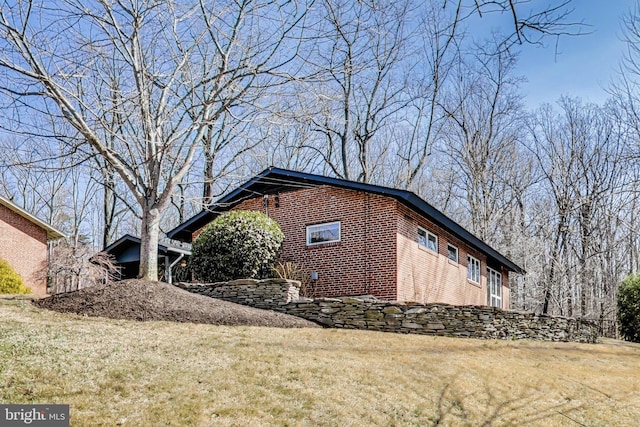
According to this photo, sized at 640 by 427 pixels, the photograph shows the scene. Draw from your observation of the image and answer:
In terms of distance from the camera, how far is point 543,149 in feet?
91.9

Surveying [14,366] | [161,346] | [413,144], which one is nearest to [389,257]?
[161,346]

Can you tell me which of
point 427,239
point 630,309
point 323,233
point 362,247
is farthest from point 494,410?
point 630,309

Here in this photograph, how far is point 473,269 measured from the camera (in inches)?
795

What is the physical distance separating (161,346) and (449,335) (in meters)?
6.68

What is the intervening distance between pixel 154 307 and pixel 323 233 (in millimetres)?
5837

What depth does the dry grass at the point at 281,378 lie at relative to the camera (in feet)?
19.4

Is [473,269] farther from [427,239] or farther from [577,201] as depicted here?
[577,201]

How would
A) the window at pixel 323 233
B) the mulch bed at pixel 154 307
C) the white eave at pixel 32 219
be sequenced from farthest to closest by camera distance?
the white eave at pixel 32 219 → the window at pixel 323 233 → the mulch bed at pixel 154 307

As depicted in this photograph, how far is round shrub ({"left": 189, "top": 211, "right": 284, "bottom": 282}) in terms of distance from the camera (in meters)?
14.3

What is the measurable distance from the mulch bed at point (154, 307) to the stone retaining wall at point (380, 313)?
2.29 ft

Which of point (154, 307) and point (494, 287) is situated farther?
point (494, 287)

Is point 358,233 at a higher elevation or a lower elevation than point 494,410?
higher

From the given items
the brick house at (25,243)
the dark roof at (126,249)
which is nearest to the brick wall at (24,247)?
the brick house at (25,243)

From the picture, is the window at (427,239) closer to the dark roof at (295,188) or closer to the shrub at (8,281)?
the dark roof at (295,188)
